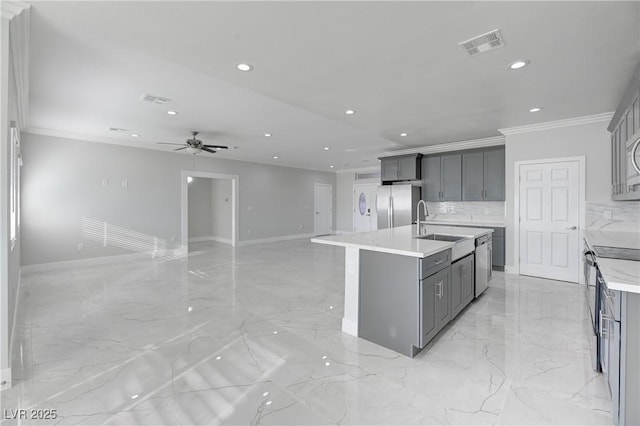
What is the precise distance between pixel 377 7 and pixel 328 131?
3.48m

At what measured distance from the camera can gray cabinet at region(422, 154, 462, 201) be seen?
6.25 m

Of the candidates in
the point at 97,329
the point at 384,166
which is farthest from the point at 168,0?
the point at 384,166

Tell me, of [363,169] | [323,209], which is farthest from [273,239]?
[363,169]

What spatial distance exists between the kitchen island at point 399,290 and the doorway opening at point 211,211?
6.34 m

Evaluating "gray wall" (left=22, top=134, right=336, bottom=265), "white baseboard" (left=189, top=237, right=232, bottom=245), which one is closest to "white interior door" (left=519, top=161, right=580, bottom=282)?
"gray wall" (left=22, top=134, right=336, bottom=265)

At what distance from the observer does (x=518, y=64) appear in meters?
2.76

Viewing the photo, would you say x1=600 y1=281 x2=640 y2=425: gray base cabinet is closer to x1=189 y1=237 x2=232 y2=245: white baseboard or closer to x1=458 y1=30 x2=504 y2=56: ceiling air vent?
x1=458 y1=30 x2=504 y2=56: ceiling air vent

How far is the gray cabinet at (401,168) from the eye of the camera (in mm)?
6754

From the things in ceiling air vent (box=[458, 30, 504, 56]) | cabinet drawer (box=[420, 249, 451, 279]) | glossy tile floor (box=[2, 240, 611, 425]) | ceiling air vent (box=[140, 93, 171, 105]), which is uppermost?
ceiling air vent (box=[140, 93, 171, 105])

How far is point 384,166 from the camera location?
24.1ft

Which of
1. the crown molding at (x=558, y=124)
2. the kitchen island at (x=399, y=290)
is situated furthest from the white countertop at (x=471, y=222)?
the kitchen island at (x=399, y=290)

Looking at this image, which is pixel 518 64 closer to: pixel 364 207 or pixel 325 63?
pixel 325 63

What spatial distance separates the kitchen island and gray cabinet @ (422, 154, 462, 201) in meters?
3.65

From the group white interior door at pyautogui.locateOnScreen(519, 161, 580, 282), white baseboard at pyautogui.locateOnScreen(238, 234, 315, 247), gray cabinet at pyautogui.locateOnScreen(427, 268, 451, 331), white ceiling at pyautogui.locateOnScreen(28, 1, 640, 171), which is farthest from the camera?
white baseboard at pyautogui.locateOnScreen(238, 234, 315, 247)
